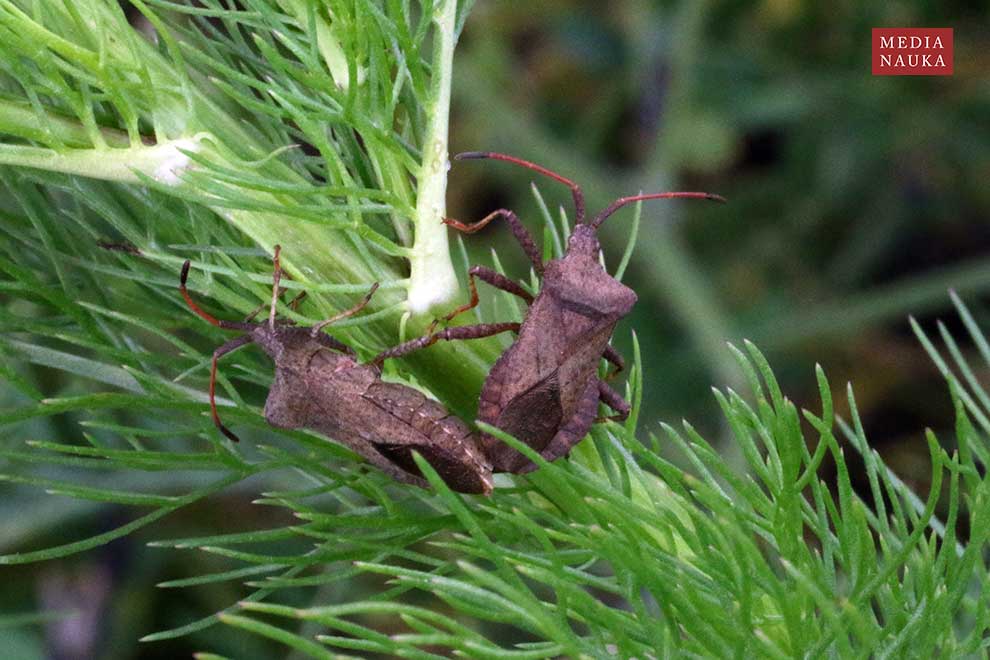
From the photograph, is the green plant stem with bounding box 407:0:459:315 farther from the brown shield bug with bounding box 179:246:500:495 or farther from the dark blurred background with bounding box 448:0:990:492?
the dark blurred background with bounding box 448:0:990:492

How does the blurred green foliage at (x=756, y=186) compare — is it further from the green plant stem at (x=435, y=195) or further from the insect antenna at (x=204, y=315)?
the green plant stem at (x=435, y=195)

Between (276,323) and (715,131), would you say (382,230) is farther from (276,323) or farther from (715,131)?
(715,131)

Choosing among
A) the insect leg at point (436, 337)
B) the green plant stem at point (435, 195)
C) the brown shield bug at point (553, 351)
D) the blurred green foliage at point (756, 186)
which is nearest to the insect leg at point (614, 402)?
the brown shield bug at point (553, 351)

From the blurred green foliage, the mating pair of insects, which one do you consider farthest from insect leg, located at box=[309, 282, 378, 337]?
the blurred green foliage

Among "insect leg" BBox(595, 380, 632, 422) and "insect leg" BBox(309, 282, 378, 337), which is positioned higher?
"insect leg" BBox(309, 282, 378, 337)

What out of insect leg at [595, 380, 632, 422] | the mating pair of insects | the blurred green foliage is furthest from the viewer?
the blurred green foliage

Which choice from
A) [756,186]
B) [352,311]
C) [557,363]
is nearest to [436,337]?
[352,311]

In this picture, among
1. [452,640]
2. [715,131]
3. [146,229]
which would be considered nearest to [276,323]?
[146,229]

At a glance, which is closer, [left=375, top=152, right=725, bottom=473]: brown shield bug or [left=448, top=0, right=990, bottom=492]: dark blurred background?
[left=375, top=152, right=725, bottom=473]: brown shield bug

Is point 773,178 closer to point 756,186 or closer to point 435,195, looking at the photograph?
point 756,186
